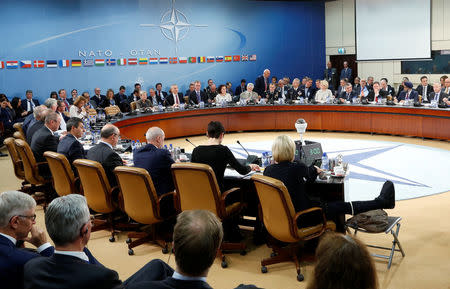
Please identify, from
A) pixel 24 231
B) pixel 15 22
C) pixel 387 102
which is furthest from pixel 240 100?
pixel 24 231

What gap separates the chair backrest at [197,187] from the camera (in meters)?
Answer: 4.21

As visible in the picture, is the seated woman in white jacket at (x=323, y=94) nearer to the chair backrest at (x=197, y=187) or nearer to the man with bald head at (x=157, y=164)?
the man with bald head at (x=157, y=164)

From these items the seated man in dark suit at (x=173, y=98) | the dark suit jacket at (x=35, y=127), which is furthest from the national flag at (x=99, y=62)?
the dark suit jacket at (x=35, y=127)

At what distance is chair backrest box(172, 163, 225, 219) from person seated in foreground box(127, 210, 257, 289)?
219 centimetres

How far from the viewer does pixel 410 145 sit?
9.70 meters

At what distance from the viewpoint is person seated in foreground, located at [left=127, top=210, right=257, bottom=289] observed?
1.91 metres

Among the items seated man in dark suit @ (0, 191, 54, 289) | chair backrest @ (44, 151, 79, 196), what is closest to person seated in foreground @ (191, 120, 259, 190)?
chair backrest @ (44, 151, 79, 196)

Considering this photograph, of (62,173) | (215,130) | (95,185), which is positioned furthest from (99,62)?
(215,130)

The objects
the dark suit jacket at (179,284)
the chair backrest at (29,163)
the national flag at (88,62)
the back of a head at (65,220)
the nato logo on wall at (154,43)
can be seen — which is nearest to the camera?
the dark suit jacket at (179,284)

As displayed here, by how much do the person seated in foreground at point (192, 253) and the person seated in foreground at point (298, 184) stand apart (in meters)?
2.07

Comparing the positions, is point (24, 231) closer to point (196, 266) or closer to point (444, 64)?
point (196, 266)

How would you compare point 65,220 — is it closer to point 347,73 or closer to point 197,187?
point 197,187

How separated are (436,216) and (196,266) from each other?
14.1ft

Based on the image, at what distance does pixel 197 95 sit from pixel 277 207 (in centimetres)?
914
